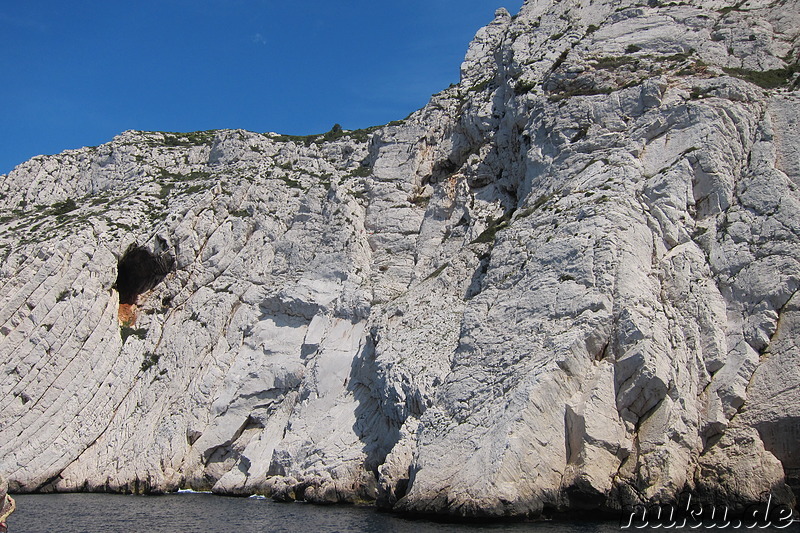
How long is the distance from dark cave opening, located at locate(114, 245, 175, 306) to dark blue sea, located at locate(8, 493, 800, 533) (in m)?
19.6

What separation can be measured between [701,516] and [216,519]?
71.5 ft

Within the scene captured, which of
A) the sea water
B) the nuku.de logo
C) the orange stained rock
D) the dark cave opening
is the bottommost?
the sea water

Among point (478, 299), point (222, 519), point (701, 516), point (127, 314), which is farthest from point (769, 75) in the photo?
point (127, 314)

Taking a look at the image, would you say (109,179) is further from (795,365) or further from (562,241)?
(795,365)

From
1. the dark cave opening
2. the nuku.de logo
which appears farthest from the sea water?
the dark cave opening

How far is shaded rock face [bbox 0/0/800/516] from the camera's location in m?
28.5

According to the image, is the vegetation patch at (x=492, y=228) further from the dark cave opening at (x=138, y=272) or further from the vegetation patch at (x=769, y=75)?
the dark cave opening at (x=138, y=272)

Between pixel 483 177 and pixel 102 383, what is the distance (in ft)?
110

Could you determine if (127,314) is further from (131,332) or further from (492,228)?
(492,228)

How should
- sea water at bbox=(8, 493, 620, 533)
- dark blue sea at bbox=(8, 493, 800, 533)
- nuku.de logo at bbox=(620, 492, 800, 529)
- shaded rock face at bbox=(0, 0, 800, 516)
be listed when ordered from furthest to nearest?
shaded rock face at bbox=(0, 0, 800, 516) < sea water at bbox=(8, 493, 620, 533) < dark blue sea at bbox=(8, 493, 800, 533) < nuku.de logo at bbox=(620, 492, 800, 529)

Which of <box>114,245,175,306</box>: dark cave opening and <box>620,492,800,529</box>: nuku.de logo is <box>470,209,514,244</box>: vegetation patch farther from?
<box>114,245,175,306</box>: dark cave opening

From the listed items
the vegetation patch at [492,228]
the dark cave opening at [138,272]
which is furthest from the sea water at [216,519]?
the dark cave opening at [138,272]

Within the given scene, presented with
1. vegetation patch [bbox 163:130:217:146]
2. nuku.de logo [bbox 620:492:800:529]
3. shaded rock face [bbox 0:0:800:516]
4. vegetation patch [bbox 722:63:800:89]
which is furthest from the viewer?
vegetation patch [bbox 163:130:217:146]

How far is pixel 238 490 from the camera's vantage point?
136ft
